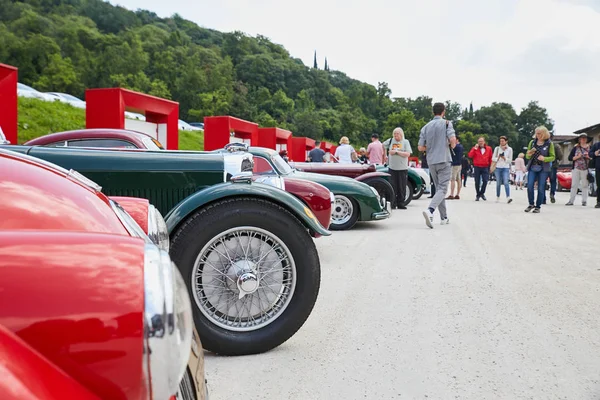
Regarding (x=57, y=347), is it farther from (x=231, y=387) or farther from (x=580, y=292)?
(x=580, y=292)

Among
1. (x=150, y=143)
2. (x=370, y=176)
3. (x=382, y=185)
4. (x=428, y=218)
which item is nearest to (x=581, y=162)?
(x=382, y=185)

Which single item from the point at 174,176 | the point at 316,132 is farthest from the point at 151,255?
the point at 316,132

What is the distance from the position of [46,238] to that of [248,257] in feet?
7.47

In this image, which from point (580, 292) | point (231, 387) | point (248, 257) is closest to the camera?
point (231, 387)

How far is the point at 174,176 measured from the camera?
13.5 ft

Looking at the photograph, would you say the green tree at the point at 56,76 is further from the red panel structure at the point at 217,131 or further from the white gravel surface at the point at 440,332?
the white gravel surface at the point at 440,332

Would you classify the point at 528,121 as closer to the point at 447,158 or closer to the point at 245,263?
the point at 447,158

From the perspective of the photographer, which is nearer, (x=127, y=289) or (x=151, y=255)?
(x=127, y=289)

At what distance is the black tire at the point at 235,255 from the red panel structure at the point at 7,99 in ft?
28.0

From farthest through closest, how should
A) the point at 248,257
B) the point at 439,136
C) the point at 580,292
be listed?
the point at 439,136
the point at 580,292
the point at 248,257

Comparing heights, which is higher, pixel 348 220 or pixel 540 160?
pixel 540 160

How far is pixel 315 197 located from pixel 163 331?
6066 mm

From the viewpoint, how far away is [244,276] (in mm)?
3367

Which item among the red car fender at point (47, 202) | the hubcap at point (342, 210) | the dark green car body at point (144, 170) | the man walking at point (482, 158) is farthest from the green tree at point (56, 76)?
the red car fender at point (47, 202)
